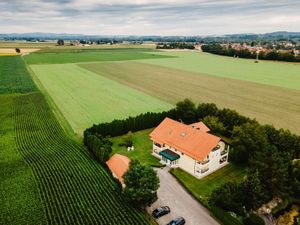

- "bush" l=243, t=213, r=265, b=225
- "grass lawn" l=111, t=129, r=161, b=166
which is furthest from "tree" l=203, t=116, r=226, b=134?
"bush" l=243, t=213, r=265, b=225

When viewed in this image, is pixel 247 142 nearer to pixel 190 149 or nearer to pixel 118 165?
pixel 190 149

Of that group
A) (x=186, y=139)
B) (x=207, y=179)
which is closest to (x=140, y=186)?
(x=207, y=179)

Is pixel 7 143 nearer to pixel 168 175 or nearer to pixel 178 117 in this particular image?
pixel 168 175

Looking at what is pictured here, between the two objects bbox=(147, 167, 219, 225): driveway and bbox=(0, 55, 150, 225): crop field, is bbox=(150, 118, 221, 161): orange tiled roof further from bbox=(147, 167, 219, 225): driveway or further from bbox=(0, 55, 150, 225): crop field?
bbox=(0, 55, 150, 225): crop field

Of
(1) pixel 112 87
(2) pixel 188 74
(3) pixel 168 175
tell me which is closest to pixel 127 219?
(3) pixel 168 175

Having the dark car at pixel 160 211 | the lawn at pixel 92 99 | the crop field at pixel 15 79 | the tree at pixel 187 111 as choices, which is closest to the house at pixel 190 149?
the dark car at pixel 160 211

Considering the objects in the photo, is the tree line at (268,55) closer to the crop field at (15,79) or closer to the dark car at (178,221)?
the crop field at (15,79)
